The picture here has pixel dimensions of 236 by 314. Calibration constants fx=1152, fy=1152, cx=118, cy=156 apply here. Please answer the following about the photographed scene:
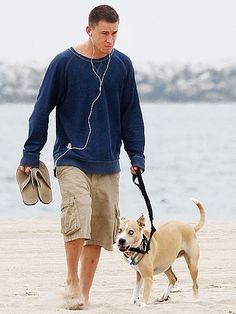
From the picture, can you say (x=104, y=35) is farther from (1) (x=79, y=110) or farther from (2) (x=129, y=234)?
(2) (x=129, y=234)

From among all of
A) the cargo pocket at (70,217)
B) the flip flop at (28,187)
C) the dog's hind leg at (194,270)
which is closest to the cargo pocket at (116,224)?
the cargo pocket at (70,217)

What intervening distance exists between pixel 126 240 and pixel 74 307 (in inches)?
22.4

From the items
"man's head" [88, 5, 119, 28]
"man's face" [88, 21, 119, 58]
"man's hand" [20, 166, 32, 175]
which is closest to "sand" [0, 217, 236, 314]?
"man's hand" [20, 166, 32, 175]

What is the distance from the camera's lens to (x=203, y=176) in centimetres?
2611

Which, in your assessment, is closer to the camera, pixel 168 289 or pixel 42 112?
pixel 42 112

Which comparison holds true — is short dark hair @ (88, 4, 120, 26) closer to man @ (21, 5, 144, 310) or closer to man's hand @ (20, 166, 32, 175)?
man @ (21, 5, 144, 310)

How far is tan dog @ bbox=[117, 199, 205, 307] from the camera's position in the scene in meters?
7.45

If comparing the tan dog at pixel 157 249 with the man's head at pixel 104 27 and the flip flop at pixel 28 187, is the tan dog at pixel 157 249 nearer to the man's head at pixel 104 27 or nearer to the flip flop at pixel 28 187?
the flip flop at pixel 28 187

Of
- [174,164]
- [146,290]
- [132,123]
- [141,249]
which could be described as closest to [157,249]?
[141,249]

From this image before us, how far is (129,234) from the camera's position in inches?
293

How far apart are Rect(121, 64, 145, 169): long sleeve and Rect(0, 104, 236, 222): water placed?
0.56 m

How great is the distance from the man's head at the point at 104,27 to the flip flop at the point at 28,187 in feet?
2.95

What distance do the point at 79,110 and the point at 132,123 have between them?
0.41 metres

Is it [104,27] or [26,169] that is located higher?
[104,27]
